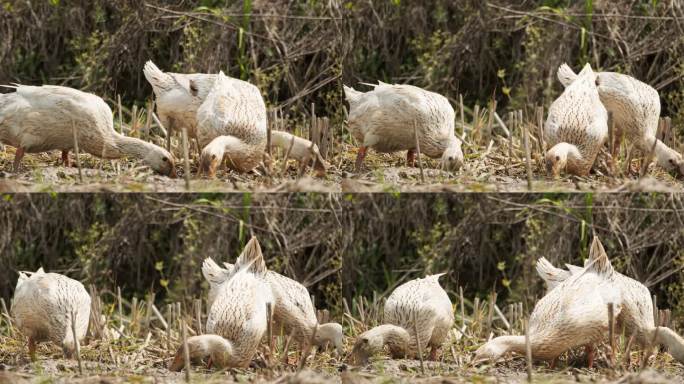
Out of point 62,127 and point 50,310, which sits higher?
point 62,127

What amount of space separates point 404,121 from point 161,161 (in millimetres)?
1255

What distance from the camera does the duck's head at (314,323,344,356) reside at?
5996 millimetres

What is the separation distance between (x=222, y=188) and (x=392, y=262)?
1.30 m

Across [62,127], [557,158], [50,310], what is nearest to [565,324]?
[557,158]

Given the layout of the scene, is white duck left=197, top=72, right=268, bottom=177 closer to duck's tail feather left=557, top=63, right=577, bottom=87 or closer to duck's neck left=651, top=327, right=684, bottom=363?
duck's tail feather left=557, top=63, right=577, bottom=87

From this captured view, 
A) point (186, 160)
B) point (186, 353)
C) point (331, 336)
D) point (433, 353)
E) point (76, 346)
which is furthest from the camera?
point (433, 353)

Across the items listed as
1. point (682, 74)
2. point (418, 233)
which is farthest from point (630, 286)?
point (682, 74)

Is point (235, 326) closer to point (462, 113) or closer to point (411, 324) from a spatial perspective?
point (411, 324)

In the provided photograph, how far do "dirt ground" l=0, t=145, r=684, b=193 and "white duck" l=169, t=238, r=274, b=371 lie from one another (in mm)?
487

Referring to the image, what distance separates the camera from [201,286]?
6898 millimetres

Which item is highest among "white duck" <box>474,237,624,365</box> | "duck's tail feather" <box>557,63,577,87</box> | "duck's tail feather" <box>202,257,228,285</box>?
"duck's tail feather" <box>557,63,577,87</box>

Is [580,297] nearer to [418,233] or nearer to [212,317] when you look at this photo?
[418,233]

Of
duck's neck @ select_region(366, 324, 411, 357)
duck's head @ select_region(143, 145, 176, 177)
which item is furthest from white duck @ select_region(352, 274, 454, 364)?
duck's head @ select_region(143, 145, 176, 177)

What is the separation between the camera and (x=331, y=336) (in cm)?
601
